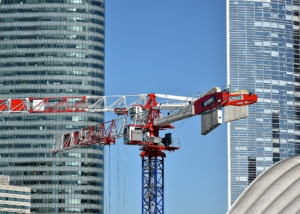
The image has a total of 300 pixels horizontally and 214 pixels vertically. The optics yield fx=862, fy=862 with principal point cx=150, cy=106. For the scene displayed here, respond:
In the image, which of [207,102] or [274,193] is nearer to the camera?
[274,193]

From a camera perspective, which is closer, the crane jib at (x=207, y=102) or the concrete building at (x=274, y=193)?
the concrete building at (x=274, y=193)

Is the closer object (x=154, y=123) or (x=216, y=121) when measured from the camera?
(x=216, y=121)

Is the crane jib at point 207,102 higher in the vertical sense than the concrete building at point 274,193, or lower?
higher

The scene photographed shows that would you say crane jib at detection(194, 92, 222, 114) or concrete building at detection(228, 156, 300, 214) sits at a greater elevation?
crane jib at detection(194, 92, 222, 114)

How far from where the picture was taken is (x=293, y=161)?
311 ft

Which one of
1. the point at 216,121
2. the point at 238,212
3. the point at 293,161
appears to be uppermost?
the point at 216,121

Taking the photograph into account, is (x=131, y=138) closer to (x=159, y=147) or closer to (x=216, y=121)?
(x=159, y=147)

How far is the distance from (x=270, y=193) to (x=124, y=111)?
10383 centimetres

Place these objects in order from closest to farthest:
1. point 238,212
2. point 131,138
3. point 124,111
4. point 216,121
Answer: point 238,212, point 216,121, point 131,138, point 124,111

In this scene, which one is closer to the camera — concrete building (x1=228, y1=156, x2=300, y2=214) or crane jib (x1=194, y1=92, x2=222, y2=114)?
concrete building (x1=228, y1=156, x2=300, y2=214)

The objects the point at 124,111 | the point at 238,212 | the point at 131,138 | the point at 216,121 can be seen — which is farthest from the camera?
the point at 124,111

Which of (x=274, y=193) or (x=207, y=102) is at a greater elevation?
(x=207, y=102)

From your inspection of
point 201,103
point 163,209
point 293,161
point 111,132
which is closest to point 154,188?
point 163,209

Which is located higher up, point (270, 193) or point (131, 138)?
point (131, 138)
